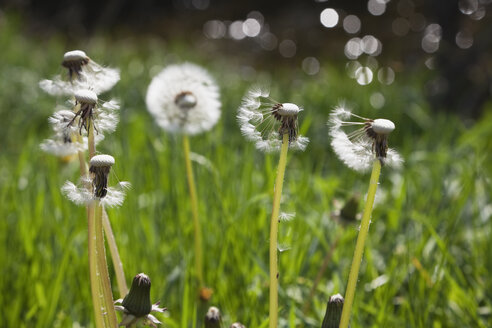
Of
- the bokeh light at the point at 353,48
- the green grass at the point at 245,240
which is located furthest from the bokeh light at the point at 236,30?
the green grass at the point at 245,240

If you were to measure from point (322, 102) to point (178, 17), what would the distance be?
6.52 m

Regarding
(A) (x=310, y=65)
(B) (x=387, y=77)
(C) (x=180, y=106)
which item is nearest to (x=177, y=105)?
(C) (x=180, y=106)

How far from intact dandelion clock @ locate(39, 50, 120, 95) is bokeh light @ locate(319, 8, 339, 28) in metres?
8.11

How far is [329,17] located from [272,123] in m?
8.44

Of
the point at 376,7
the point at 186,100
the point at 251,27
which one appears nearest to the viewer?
the point at 186,100

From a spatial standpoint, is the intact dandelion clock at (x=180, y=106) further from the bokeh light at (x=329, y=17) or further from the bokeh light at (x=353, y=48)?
the bokeh light at (x=329, y=17)

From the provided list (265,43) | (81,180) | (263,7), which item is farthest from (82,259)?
(263,7)

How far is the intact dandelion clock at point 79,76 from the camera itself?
874 mm

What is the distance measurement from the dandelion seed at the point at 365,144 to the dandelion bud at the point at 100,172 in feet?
1.03

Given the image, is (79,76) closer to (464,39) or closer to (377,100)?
(377,100)

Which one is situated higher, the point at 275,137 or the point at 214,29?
the point at 214,29

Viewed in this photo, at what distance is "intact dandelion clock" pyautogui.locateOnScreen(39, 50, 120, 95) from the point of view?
874mm

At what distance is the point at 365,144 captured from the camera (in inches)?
31.8

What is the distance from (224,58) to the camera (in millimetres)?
7879
